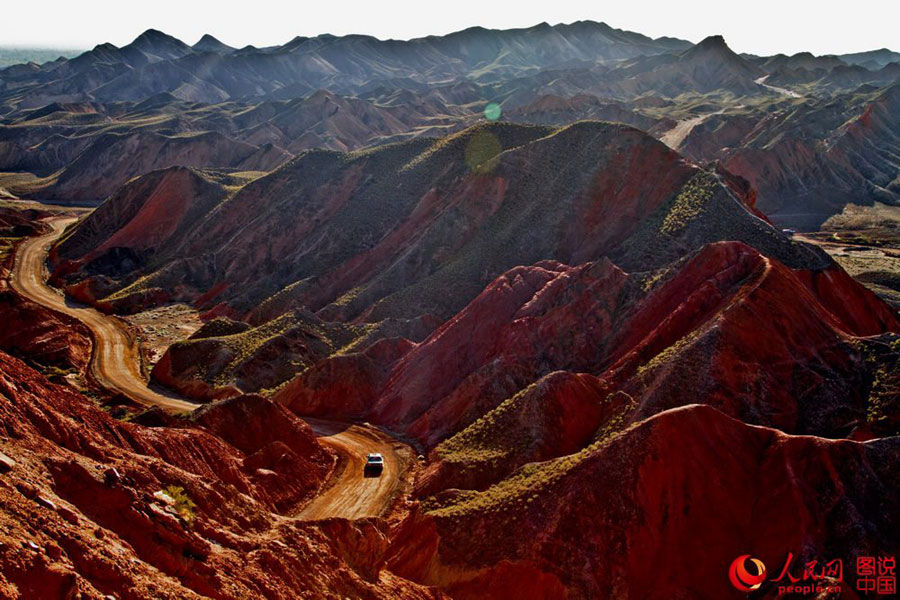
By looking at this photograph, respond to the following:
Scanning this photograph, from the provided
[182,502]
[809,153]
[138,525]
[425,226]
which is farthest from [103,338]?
[809,153]

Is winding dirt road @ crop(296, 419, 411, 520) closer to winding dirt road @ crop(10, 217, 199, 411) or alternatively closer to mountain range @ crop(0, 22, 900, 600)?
mountain range @ crop(0, 22, 900, 600)

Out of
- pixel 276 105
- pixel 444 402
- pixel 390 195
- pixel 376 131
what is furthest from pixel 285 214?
pixel 276 105

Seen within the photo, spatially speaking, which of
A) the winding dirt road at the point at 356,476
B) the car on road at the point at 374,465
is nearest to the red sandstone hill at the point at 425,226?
the winding dirt road at the point at 356,476

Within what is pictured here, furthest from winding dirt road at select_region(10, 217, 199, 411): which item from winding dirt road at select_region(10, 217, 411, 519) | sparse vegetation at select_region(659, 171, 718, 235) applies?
sparse vegetation at select_region(659, 171, 718, 235)

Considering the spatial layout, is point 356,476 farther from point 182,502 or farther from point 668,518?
point 668,518

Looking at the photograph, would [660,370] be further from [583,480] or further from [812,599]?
[812,599]

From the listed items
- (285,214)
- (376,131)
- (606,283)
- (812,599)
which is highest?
(376,131)

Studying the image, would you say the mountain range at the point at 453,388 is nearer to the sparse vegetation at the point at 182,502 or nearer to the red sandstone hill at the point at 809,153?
the sparse vegetation at the point at 182,502
